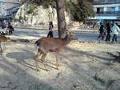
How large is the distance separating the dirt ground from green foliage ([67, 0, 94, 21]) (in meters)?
38.7

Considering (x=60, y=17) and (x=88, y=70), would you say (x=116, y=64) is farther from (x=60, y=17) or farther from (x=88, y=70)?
(x=60, y=17)

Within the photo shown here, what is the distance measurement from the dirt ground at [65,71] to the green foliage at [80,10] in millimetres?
38672

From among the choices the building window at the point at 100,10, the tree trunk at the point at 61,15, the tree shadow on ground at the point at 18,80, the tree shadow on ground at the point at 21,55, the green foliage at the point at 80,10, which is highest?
the tree trunk at the point at 61,15

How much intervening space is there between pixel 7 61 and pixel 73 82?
3.67 m

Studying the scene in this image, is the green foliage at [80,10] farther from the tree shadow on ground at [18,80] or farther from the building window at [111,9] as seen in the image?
the tree shadow on ground at [18,80]

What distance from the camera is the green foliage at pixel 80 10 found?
5453 centimetres

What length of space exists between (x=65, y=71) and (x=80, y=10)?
45.1 meters

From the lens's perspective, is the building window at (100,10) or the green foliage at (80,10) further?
the building window at (100,10)

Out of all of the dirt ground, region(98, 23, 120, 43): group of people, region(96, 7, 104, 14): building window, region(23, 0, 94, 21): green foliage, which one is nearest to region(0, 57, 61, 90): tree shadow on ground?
the dirt ground

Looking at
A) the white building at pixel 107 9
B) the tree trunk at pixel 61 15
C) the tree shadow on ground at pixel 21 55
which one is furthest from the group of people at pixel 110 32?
the white building at pixel 107 9

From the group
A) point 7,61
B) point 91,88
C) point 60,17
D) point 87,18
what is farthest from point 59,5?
point 87,18

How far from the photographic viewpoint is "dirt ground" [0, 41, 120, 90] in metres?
11.7

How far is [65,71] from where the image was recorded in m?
12.9

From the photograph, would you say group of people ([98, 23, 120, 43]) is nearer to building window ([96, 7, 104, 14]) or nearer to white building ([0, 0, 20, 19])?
building window ([96, 7, 104, 14])
